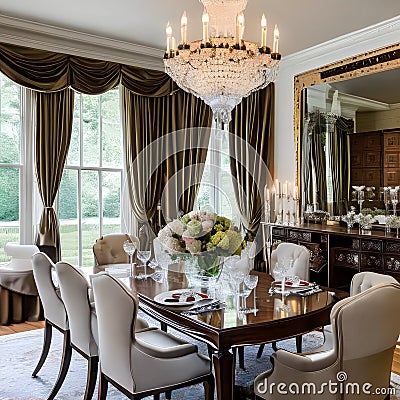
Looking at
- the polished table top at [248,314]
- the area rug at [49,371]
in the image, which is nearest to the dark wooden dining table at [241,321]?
the polished table top at [248,314]

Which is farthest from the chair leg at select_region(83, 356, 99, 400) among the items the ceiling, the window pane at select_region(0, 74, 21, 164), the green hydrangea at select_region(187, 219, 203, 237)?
the ceiling

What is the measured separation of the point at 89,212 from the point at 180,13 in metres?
2.46

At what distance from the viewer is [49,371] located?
344 cm

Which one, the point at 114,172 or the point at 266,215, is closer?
the point at 114,172

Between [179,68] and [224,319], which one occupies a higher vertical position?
[179,68]

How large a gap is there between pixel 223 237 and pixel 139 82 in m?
3.30

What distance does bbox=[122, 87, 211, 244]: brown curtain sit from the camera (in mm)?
5543

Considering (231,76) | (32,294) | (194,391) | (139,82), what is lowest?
(194,391)

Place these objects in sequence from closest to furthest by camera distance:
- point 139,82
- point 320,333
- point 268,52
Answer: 1. point 268,52
2. point 320,333
3. point 139,82

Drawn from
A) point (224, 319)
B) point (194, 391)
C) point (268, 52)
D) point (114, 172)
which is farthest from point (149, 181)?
point (224, 319)

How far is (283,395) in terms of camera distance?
2166 millimetres

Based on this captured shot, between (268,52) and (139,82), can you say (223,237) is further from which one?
(139,82)

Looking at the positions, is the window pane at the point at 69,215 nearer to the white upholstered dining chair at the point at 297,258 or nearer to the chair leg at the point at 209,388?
the white upholstered dining chair at the point at 297,258

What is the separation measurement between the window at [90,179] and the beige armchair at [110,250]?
1.13 metres
